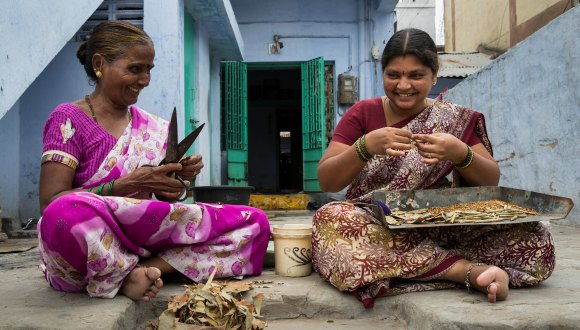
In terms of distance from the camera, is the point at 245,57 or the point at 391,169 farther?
the point at 245,57

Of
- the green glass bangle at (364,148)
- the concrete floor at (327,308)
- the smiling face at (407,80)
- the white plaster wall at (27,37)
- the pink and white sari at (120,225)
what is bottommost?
the concrete floor at (327,308)

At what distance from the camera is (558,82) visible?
490 centimetres

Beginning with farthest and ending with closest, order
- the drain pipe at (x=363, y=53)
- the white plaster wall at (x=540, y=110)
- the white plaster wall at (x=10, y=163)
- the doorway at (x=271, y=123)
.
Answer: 1. the doorway at (x=271, y=123)
2. the drain pipe at (x=363, y=53)
3. the white plaster wall at (x=10, y=163)
4. the white plaster wall at (x=540, y=110)

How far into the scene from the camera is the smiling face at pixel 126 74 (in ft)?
7.08

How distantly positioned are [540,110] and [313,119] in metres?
4.37

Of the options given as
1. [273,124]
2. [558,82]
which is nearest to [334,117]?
[558,82]

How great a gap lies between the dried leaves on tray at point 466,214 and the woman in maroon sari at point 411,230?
79 millimetres

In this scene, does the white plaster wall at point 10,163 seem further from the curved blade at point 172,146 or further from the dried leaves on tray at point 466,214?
the dried leaves on tray at point 466,214

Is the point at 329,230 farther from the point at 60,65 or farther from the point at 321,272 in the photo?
the point at 60,65

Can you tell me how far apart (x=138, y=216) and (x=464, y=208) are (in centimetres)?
134

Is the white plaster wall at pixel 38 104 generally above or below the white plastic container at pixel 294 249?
above

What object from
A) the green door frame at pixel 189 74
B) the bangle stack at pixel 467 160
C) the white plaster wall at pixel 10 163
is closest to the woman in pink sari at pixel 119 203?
the bangle stack at pixel 467 160

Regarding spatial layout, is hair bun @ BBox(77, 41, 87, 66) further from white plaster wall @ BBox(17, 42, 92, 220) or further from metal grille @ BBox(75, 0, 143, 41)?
white plaster wall @ BBox(17, 42, 92, 220)

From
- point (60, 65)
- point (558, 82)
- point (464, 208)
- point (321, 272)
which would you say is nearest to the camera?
point (464, 208)
